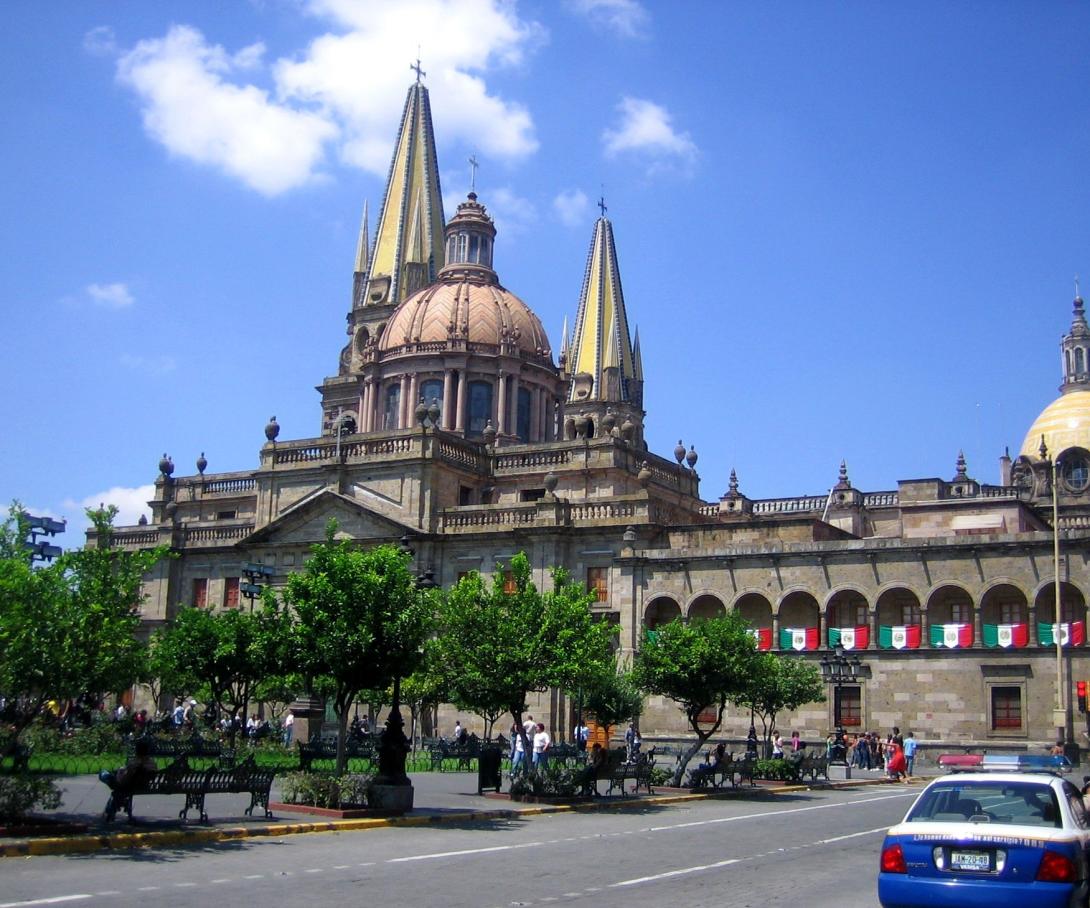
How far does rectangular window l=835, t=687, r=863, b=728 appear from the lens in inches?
1624

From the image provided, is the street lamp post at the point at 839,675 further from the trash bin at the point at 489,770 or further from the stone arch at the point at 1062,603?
the trash bin at the point at 489,770

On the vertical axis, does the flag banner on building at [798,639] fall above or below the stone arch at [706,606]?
below

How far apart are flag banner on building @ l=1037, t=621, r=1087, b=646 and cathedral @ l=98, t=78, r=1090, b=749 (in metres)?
0.06

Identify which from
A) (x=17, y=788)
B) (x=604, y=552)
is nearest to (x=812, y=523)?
(x=604, y=552)

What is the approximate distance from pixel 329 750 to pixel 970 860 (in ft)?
72.8

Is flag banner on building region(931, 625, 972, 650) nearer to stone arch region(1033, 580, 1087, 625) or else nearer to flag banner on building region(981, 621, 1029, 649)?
flag banner on building region(981, 621, 1029, 649)

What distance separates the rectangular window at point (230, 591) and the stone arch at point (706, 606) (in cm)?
2060

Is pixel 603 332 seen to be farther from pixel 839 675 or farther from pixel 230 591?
pixel 839 675

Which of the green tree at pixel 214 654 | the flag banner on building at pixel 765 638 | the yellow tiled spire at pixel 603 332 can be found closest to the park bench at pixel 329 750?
the green tree at pixel 214 654

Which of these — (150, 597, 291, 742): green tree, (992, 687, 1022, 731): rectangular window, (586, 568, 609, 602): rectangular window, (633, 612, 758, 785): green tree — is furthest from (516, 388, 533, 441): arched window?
(633, 612, 758, 785): green tree

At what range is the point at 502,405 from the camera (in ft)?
201

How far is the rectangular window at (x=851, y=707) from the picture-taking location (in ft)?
135

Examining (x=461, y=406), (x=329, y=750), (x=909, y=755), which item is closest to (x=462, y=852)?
(x=329, y=750)

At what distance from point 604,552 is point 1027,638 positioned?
48.7 ft
